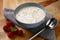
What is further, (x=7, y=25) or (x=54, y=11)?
(x=54, y=11)

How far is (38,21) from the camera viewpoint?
3.39 feet

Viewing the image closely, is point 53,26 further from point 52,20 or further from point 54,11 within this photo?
point 54,11

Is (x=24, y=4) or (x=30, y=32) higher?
(x=24, y=4)

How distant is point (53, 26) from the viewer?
1053mm

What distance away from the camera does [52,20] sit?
1079 millimetres

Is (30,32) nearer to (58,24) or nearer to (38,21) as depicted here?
(38,21)

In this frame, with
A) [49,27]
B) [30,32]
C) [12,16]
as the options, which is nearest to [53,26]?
[49,27]

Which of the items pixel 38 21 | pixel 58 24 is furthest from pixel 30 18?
pixel 58 24

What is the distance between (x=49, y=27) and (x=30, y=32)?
4.5 inches

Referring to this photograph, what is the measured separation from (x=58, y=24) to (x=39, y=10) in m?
0.15

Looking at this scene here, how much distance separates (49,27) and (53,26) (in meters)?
0.03

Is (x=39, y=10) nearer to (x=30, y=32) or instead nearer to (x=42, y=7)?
(x=42, y=7)

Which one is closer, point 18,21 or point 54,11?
point 18,21

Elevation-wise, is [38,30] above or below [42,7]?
below
